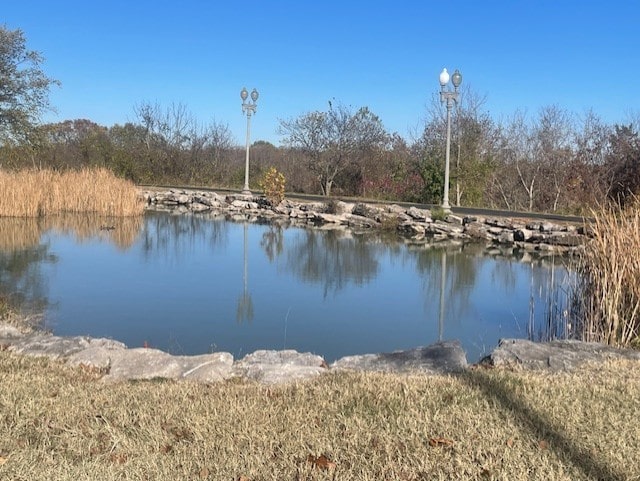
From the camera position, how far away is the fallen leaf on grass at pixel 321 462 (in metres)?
2.94

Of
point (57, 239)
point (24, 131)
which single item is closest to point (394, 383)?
point (57, 239)

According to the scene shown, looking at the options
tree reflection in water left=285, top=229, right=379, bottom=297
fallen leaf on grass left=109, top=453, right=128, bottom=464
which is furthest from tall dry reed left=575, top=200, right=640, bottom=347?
fallen leaf on grass left=109, top=453, right=128, bottom=464

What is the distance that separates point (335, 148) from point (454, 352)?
22.2 meters

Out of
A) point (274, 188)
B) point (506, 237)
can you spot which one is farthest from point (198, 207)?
point (506, 237)

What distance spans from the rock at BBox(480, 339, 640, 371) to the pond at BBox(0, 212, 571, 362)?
1011mm

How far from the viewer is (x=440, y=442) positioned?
3199 millimetres

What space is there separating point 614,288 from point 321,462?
14.1 feet

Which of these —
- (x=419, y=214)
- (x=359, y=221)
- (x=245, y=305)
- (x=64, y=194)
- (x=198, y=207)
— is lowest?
(x=245, y=305)

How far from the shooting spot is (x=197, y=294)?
8.98 m

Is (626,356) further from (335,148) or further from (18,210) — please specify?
(335,148)

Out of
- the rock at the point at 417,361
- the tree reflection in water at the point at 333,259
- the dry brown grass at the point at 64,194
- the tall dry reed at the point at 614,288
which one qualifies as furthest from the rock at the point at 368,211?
the rock at the point at 417,361

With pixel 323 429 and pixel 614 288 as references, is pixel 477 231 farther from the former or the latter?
pixel 323 429

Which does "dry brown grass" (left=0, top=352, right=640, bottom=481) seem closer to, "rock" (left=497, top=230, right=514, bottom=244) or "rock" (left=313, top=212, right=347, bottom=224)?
"rock" (left=497, top=230, right=514, bottom=244)

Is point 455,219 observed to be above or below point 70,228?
above
